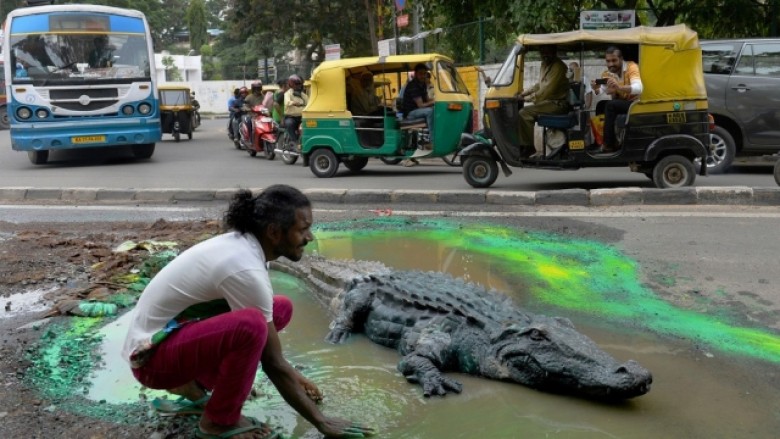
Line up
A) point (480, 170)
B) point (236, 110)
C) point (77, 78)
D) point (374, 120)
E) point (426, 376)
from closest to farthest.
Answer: point (426, 376)
point (480, 170)
point (374, 120)
point (77, 78)
point (236, 110)

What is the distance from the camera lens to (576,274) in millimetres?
5824

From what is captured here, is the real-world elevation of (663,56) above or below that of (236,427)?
above

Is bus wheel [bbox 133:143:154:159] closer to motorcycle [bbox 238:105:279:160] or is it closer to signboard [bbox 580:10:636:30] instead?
motorcycle [bbox 238:105:279:160]

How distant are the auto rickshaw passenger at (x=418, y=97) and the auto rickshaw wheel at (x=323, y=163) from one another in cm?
146

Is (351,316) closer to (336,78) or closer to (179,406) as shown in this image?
(179,406)

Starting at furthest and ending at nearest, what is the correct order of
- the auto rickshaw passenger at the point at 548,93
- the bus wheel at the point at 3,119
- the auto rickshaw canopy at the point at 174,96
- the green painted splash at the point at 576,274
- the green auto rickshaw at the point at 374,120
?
the bus wheel at the point at 3,119, the auto rickshaw canopy at the point at 174,96, the green auto rickshaw at the point at 374,120, the auto rickshaw passenger at the point at 548,93, the green painted splash at the point at 576,274

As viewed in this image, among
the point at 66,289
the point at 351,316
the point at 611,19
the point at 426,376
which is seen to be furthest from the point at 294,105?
the point at 426,376

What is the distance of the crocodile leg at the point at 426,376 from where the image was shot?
3.59 m

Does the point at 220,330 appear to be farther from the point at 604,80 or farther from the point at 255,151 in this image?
the point at 255,151

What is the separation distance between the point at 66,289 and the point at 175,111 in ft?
62.0

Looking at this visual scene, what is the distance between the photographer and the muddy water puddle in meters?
3.21

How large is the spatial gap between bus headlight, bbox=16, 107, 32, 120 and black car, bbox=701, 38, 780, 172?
12.2 metres

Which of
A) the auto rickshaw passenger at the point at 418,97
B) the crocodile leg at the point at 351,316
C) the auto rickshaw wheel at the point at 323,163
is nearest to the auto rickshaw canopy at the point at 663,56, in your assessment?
the auto rickshaw passenger at the point at 418,97

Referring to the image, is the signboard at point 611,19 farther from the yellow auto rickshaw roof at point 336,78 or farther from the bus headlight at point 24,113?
the bus headlight at point 24,113
